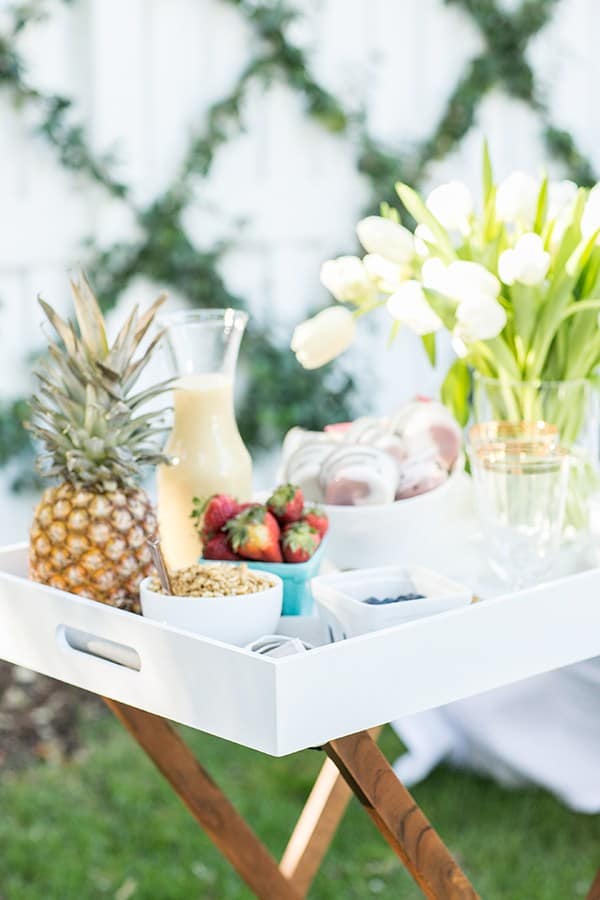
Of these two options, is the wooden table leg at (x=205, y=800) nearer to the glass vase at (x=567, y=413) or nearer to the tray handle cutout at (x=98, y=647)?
the tray handle cutout at (x=98, y=647)

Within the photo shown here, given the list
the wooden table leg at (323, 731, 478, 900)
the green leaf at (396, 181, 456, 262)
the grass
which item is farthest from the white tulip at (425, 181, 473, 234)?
the grass

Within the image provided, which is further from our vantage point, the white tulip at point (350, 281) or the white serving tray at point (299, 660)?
the white tulip at point (350, 281)

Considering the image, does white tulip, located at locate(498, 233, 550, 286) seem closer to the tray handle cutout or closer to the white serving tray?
the white serving tray

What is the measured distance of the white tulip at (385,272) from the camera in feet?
5.55

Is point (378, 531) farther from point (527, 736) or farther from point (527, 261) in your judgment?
point (527, 736)

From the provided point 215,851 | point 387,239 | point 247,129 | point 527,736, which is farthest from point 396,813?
point 247,129

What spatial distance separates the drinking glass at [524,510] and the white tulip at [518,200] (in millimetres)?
360

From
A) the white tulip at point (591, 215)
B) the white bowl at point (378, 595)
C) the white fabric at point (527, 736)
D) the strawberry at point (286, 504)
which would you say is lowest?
the white fabric at point (527, 736)

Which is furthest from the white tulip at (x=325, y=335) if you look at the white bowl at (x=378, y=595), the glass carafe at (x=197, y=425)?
the white bowl at (x=378, y=595)

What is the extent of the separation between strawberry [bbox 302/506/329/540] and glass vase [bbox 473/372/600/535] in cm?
38

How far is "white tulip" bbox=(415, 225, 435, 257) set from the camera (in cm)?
166

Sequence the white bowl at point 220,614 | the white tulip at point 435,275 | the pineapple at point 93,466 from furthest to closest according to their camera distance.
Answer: the white tulip at point 435,275
the pineapple at point 93,466
the white bowl at point 220,614

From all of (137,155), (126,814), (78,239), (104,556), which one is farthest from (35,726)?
(104,556)

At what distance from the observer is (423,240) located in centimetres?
166
